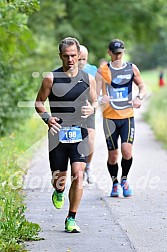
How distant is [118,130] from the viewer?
34.8 ft

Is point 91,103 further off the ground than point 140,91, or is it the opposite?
point 91,103

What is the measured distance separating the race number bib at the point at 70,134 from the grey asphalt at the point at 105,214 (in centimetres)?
95

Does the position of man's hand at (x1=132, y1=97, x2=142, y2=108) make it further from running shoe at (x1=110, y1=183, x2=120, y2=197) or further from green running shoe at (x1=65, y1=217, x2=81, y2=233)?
green running shoe at (x1=65, y1=217, x2=81, y2=233)

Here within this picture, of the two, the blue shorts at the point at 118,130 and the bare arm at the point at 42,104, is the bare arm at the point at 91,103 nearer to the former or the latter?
the bare arm at the point at 42,104

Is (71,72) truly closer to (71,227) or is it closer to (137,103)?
(71,227)

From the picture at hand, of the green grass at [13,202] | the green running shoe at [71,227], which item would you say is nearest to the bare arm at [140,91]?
the green grass at [13,202]

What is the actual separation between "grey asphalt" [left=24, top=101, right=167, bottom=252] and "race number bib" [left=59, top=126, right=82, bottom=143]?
952 millimetres

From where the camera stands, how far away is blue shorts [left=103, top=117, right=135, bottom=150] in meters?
10.5

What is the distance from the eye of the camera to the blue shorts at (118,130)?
34.6ft

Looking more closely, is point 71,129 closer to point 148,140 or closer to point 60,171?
point 60,171

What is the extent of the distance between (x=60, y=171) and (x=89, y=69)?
342cm

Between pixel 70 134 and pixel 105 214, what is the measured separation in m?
1.42

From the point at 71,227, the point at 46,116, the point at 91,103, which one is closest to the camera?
the point at 71,227

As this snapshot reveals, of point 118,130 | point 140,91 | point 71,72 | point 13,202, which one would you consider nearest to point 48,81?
point 71,72
